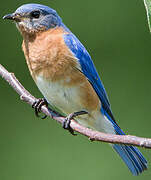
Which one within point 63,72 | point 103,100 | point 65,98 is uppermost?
point 63,72

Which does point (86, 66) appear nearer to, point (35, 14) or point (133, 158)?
point (35, 14)

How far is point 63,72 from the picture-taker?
371 centimetres

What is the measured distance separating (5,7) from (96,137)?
3.67 metres

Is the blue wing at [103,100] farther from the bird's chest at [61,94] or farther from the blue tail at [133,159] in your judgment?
the bird's chest at [61,94]

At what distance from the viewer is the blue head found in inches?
152

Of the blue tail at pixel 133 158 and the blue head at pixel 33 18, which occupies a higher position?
the blue head at pixel 33 18

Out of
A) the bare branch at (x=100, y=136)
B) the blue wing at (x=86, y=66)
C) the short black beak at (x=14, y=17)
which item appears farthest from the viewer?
the blue wing at (x=86, y=66)

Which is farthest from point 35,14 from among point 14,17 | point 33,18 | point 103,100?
point 103,100

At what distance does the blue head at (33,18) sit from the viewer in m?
3.86

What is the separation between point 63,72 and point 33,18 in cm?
61

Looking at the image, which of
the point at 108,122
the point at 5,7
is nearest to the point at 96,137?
the point at 108,122

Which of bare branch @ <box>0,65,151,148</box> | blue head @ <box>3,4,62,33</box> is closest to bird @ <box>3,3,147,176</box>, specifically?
blue head @ <box>3,4,62,33</box>

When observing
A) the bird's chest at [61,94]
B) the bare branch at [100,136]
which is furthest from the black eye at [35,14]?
the bare branch at [100,136]

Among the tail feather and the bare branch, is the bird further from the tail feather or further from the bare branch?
the bare branch
